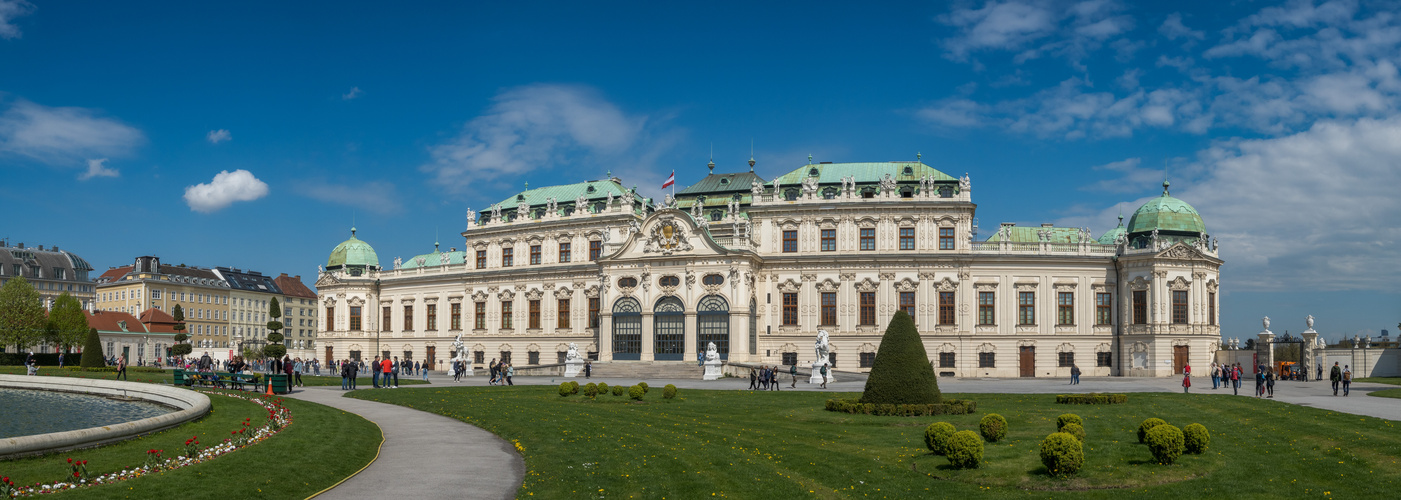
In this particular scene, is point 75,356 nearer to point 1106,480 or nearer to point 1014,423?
point 1014,423

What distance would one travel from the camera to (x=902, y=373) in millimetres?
31641

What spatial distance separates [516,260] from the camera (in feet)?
279

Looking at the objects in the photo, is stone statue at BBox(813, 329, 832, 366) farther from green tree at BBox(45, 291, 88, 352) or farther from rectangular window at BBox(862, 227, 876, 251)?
green tree at BBox(45, 291, 88, 352)

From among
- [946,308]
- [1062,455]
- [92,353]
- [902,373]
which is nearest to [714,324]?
[946,308]

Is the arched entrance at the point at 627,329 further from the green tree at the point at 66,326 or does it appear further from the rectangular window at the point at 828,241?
the green tree at the point at 66,326

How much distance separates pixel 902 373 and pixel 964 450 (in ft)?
37.1

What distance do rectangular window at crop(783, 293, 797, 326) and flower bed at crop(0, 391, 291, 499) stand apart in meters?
50.3

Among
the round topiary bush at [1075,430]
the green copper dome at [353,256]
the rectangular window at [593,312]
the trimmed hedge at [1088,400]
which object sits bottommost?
the trimmed hedge at [1088,400]

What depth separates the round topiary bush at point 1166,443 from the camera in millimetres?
20188

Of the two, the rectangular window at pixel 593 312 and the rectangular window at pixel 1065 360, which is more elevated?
the rectangular window at pixel 593 312

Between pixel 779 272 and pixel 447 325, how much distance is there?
32662 mm

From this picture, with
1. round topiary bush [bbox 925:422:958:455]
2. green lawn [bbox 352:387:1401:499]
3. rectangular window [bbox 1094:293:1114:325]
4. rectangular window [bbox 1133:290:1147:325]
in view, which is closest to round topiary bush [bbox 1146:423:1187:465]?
green lawn [bbox 352:387:1401:499]

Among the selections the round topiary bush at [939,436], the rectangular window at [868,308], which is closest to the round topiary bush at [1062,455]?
the round topiary bush at [939,436]

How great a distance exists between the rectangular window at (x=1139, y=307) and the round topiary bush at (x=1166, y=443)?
52805mm
